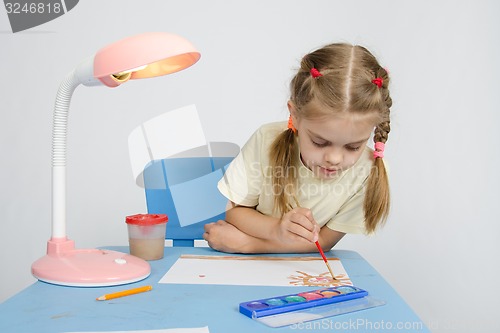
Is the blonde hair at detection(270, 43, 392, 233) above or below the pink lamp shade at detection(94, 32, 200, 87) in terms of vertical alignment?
below

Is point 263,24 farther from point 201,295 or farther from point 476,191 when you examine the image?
point 201,295

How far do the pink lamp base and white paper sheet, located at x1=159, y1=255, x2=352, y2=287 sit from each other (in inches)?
2.0

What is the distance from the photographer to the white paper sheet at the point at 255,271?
34.4 inches

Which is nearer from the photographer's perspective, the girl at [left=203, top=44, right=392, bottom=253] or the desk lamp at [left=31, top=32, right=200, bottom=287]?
the desk lamp at [left=31, top=32, right=200, bottom=287]

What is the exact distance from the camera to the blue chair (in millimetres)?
1280

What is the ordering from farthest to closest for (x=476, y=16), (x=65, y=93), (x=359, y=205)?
(x=476, y=16)
(x=359, y=205)
(x=65, y=93)

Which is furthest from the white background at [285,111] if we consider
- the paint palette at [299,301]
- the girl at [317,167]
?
the paint palette at [299,301]

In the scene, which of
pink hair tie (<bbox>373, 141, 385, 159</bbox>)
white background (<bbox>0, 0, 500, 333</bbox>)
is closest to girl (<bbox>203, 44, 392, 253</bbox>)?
pink hair tie (<bbox>373, 141, 385, 159</bbox>)

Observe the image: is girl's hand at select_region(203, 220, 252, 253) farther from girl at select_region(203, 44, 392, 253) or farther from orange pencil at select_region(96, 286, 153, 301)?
orange pencil at select_region(96, 286, 153, 301)

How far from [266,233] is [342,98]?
0.95 ft

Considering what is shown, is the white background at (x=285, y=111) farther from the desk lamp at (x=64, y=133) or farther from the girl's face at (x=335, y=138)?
the desk lamp at (x=64, y=133)

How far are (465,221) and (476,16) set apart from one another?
22.5 inches

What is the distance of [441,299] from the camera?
168 cm

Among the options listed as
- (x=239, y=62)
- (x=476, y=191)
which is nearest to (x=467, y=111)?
(x=476, y=191)
